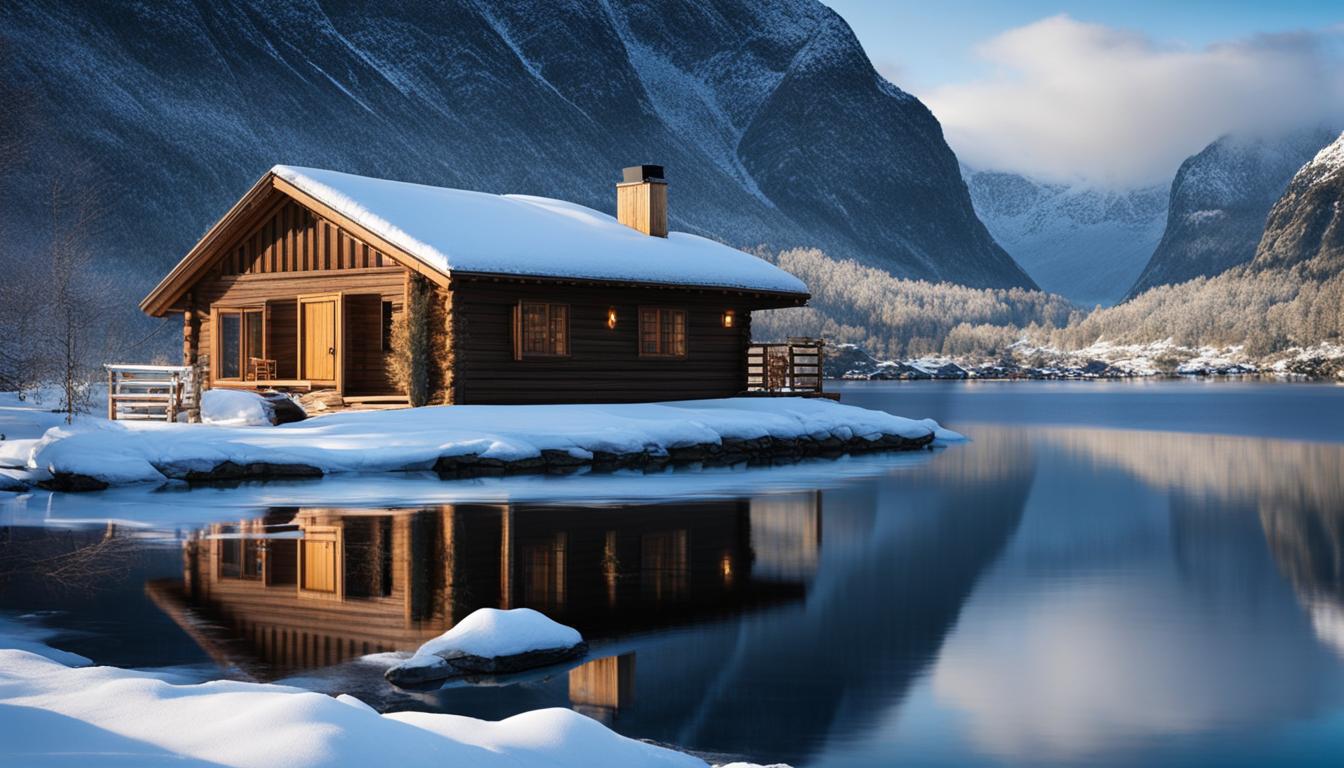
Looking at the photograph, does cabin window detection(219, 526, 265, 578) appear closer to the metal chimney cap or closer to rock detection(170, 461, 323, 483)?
rock detection(170, 461, 323, 483)

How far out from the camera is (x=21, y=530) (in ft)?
55.9

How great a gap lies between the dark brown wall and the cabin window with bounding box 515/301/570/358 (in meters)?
0.19

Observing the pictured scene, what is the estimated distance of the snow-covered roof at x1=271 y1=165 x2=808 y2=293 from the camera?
3078 centimetres

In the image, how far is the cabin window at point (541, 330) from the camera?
32000 millimetres

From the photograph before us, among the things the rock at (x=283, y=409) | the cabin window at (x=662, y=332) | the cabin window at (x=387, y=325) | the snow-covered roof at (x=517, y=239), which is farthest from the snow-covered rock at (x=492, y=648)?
the cabin window at (x=662, y=332)

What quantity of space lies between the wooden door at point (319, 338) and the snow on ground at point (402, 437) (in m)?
3.57

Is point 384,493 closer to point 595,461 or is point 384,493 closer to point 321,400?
point 595,461

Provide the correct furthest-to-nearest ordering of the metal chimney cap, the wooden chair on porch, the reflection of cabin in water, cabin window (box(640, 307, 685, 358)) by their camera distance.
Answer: the metal chimney cap, cabin window (box(640, 307, 685, 358)), the wooden chair on porch, the reflection of cabin in water

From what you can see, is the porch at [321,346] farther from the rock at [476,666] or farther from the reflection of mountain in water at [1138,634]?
the rock at [476,666]

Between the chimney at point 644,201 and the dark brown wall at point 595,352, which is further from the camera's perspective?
the chimney at point 644,201

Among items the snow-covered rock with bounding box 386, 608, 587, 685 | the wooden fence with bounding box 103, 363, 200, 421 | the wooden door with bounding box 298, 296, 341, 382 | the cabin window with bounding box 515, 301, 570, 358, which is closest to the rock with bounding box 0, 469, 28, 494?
the wooden fence with bounding box 103, 363, 200, 421

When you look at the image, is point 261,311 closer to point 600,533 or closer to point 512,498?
point 512,498

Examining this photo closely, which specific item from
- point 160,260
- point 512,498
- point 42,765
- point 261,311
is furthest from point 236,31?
point 42,765

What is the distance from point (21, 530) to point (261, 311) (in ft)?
60.1
